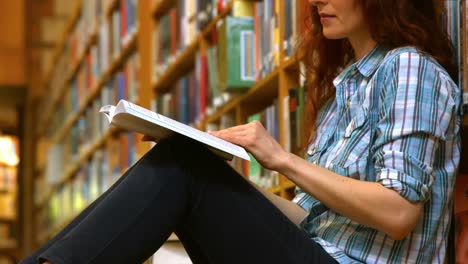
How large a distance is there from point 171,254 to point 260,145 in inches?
18.0

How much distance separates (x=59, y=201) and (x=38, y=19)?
6.20 feet

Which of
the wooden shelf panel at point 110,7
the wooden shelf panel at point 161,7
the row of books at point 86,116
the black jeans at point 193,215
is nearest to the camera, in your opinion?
the black jeans at point 193,215

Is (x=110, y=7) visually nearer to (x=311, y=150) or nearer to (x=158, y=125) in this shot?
(x=311, y=150)

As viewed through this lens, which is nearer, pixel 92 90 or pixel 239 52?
pixel 239 52

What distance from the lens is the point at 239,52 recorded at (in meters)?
3.47

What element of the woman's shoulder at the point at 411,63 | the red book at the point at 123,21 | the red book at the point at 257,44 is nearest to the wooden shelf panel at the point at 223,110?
the red book at the point at 257,44

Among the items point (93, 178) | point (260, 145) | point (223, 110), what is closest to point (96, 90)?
point (93, 178)

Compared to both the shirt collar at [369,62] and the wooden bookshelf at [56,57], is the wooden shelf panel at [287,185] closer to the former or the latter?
the shirt collar at [369,62]

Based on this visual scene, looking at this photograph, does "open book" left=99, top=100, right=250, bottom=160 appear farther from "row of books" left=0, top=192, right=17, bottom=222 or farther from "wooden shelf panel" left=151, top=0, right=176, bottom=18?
"row of books" left=0, top=192, right=17, bottom=222

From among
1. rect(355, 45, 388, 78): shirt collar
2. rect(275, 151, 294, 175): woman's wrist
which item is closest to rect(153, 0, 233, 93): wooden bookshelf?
rect(355, 45, 388, 78): shirt collar

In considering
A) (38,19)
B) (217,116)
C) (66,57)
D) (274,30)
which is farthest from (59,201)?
(274,30)

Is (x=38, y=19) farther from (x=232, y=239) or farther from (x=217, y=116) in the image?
(x=232, y=239)

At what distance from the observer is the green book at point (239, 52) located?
346 centimetres

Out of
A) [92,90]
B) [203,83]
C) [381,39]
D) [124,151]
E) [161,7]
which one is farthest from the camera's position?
[92,90]
